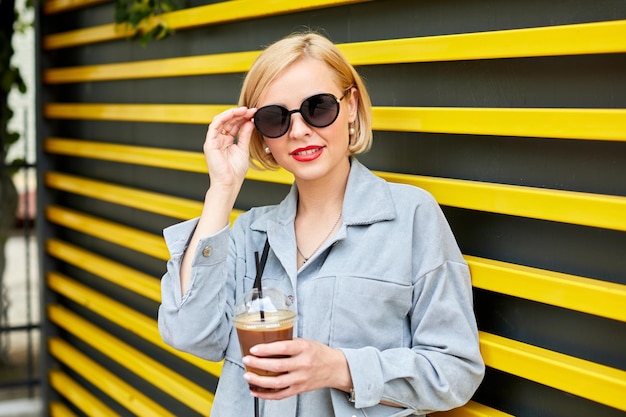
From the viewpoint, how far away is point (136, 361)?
4.24 metres

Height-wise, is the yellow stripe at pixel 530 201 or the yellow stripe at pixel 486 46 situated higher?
the yellow stripe at pixel 486 46

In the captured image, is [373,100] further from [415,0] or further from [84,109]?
[84,109]

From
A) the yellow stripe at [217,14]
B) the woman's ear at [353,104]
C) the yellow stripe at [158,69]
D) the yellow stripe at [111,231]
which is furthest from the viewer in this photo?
the yellow stripe at [111,231]

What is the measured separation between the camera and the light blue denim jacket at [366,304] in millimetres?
2068

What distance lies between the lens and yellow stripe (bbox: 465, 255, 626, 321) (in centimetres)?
186

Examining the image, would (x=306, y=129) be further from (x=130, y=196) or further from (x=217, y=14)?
(x=130, y=196)

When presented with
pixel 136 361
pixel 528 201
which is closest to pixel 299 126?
pixel 528 201

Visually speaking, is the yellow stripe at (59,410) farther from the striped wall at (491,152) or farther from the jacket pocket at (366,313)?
the jacket pocket at (366,313)

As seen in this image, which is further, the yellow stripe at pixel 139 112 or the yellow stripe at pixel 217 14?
the yellow stripe at pixel 139 112

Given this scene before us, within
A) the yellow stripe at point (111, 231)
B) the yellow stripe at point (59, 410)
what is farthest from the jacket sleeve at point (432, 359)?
the yellow stripe at point (59, 410)

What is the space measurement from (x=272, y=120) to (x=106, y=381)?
2.87 metres

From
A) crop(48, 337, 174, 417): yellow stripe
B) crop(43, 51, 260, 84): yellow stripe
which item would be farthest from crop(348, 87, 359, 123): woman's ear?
crop(48, 337, 174, 417): yellow stripe

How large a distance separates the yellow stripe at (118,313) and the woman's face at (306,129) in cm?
142

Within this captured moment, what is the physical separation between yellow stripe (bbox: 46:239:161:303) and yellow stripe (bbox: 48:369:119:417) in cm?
71
